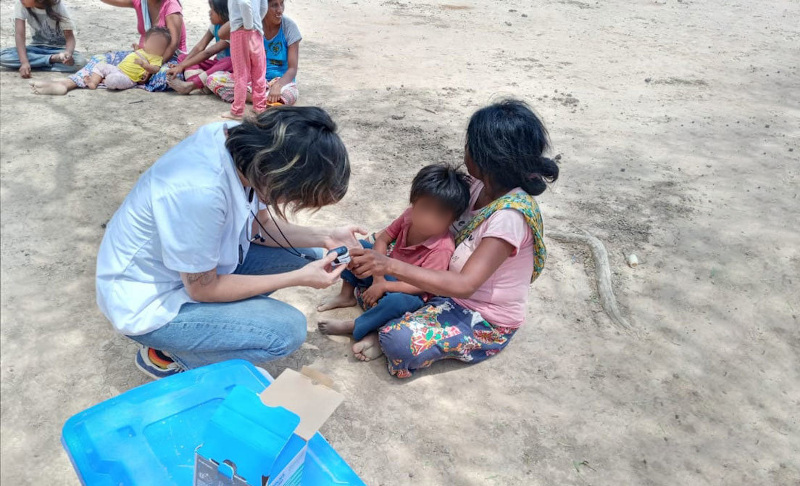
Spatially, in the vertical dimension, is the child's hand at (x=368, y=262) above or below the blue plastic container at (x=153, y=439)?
above

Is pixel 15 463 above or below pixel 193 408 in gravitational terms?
below

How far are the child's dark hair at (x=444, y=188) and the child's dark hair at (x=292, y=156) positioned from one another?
59 cm

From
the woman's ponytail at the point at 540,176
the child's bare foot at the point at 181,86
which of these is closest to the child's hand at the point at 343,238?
the woman's ponytail at the point at 540,176

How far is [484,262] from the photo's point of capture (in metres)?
2.17

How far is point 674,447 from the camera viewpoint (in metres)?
2.19

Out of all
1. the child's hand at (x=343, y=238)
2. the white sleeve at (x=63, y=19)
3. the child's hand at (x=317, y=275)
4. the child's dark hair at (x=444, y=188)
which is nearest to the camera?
the child's hand at (x=317, y=275)

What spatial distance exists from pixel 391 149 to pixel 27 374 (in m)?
2.72

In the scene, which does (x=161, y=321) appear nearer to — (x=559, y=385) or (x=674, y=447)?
(x=559, y=385)

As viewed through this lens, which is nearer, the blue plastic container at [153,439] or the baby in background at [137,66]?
the blue plastic container at [153,439]

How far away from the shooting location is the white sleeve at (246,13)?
14.5ft

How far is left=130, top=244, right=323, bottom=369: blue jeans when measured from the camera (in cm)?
202

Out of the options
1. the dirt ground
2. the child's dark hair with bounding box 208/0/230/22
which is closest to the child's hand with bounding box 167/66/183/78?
the dirt ground

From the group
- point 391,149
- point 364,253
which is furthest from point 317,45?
point 364,253

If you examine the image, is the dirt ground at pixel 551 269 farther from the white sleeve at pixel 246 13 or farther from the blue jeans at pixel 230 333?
the white sleeve at pixel 246 13
